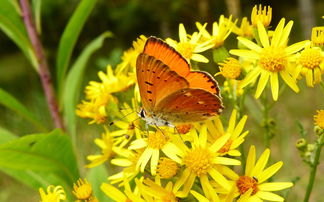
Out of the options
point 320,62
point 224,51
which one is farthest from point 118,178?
point 320,62

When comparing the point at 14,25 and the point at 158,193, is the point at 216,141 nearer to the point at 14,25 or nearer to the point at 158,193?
the point at 158,193

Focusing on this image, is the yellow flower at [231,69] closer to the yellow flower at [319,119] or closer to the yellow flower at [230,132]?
the yellow flower at [230,132]

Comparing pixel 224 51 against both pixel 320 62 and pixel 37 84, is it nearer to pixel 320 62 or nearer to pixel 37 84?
pixel 320 62

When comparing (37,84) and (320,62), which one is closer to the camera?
(320,62)

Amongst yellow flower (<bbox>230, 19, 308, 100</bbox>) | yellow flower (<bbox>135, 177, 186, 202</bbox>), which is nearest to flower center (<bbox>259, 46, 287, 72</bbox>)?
yellow flower (<bbox>230, 19, 308, 100</bbox>)

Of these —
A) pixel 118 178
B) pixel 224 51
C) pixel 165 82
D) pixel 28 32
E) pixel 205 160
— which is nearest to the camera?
pixel 205 160

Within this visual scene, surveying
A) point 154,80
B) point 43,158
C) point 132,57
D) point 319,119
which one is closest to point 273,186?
point 319,119

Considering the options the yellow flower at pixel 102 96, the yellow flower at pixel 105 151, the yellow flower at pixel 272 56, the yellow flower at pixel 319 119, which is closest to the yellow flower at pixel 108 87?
the yellow flower at pixel 102 96
